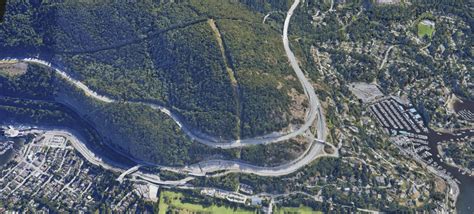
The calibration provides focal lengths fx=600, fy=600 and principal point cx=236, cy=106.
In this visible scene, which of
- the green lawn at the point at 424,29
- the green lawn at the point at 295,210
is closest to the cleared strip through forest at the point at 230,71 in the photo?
the green lawn at the point at 295,210

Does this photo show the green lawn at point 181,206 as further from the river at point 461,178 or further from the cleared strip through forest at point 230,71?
the river at point 461,178

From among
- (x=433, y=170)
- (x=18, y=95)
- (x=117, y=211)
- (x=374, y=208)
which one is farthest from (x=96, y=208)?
(x=433, y=170)

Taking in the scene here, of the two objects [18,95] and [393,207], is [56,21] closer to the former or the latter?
[18,95]

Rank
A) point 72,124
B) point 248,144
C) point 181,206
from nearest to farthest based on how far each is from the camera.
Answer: point 181,206
point 248,144
point 72,124

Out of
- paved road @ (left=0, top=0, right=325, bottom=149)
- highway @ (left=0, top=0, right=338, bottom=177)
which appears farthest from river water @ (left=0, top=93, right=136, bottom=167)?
paved road @ (left=0, top=0, right=325, bottom=149)

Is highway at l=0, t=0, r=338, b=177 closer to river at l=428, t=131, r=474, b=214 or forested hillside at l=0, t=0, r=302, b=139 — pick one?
forested hillside at l=0, t=0, r=302, b=139

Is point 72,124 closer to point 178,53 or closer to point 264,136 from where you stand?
point 178,53

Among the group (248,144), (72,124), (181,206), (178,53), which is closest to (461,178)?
(248,144)
